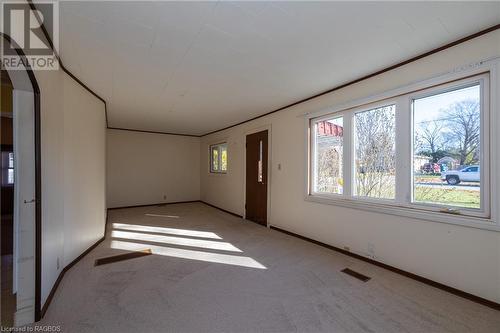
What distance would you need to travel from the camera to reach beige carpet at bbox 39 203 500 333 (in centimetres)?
180

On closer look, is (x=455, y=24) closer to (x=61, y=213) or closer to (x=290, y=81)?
(x=290, y=81)

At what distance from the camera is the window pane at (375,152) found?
9.37 feet

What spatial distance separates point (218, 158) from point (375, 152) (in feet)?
16.2

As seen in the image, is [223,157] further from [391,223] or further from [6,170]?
[6,170]

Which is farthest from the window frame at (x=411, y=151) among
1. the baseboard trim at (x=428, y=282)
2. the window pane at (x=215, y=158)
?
the window pane at (x=215, y=158)

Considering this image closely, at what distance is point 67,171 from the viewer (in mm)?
2703

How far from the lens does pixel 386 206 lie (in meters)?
2.81

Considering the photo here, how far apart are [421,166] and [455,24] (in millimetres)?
1408

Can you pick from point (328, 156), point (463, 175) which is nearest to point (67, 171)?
point (328, 156)

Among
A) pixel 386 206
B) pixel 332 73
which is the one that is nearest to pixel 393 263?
pixel 386 206

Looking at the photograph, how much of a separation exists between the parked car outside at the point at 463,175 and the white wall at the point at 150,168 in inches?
273

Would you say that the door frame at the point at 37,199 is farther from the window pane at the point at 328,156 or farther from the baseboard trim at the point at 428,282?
the window pane at the point at 328,156

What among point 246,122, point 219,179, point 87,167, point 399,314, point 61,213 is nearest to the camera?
point 399,314

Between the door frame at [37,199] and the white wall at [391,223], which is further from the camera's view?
the white wall at [391,223]
